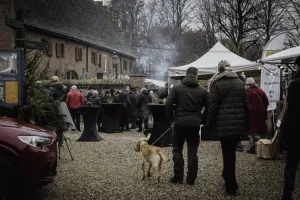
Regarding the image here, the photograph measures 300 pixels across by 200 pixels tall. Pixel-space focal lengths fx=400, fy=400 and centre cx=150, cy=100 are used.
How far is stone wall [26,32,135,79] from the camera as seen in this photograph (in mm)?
30697

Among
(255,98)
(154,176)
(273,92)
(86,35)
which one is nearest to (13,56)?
(154,176)

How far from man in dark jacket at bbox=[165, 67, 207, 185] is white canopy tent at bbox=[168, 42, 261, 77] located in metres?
7.99

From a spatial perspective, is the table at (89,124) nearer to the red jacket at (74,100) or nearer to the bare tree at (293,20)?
the red jacket at (74,100)

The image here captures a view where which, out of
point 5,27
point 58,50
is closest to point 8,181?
point 5,27

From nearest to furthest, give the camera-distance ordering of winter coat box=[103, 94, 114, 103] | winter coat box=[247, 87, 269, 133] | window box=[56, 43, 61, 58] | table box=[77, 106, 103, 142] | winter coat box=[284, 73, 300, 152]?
winter coat box=[284, 73, 300, 152], winter coat box=[247, 87, 269, 133], table box=[77, 106, 103, 142], winter coat box=[103, 94, 114, 103], window box=[56, 43, 61, 58]

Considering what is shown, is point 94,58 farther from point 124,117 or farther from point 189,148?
point 189,148

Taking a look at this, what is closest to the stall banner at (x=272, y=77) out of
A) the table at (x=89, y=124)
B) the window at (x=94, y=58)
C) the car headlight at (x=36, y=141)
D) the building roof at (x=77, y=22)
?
the table at (x=89, y=124)

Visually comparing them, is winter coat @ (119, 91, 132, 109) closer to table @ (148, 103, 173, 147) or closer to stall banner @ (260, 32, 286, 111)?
table @ (148, 103, 173, 147)

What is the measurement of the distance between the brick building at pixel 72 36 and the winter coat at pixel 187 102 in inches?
641

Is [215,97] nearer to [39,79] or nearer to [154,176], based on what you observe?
[154,176]

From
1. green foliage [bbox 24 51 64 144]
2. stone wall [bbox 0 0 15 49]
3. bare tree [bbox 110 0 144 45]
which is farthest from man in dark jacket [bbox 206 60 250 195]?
bare tree [bbox 110 0 144 45]

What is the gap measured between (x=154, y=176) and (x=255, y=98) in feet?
13.6

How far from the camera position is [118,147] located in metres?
11.2

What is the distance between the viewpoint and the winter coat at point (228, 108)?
5.89m
